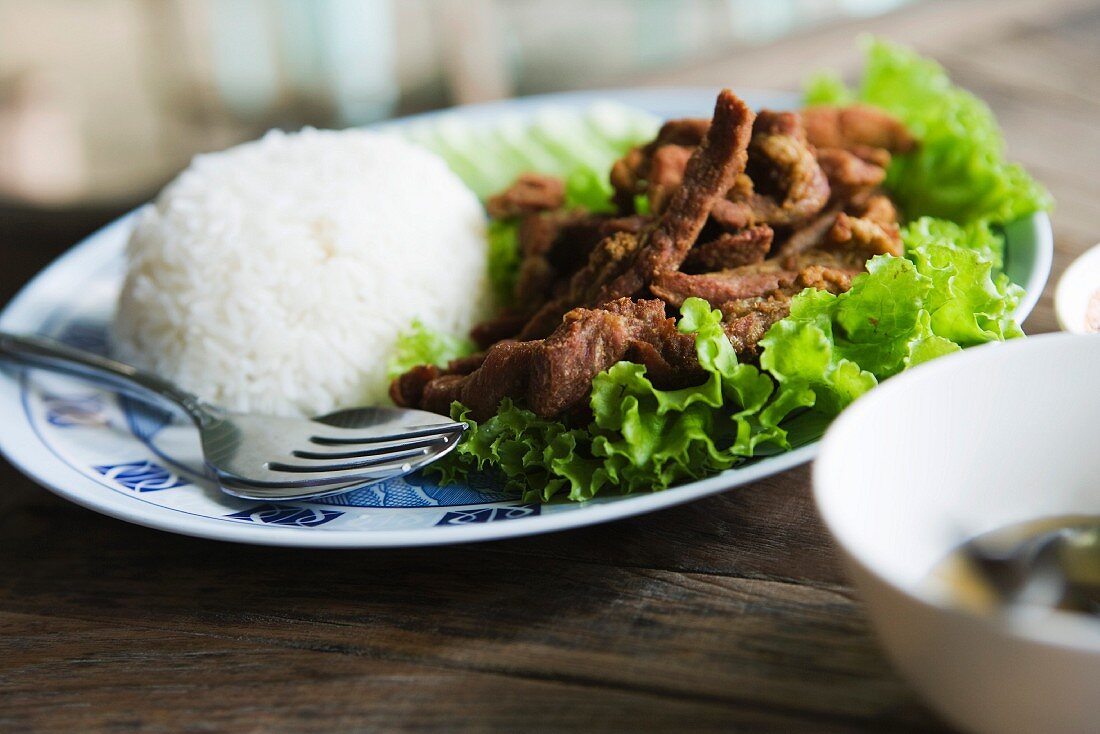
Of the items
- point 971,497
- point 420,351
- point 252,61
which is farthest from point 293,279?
point 252,61

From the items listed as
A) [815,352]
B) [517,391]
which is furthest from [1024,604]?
[517,391]

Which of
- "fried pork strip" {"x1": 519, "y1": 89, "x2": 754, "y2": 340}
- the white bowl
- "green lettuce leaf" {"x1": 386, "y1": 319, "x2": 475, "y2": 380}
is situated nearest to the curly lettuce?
"fried pork strip" {"x1": 519, "y1": 89, "x2": 754, "y2": 340}

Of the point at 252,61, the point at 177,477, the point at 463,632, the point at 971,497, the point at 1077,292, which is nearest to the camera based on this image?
the point at 971,497

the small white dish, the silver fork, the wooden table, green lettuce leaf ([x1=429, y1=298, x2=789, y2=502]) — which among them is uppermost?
the small white dish

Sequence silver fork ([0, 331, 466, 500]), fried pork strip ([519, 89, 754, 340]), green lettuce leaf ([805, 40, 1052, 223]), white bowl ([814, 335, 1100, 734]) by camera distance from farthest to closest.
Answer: green lettuce leaf ([805, 40, 1052, 223])
fried pork strip ([519, 89, 754, 340])
silver fork ([0, 331, 466, 500])
white bowl ([814, 335, 1100, 734])

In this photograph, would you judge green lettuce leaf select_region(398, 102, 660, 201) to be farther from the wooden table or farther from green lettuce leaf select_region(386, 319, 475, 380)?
the wooden table

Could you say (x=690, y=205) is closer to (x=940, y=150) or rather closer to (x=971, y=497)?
(x=971, y=497)
